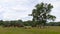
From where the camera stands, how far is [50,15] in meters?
63.8

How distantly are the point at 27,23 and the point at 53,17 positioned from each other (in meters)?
8.40

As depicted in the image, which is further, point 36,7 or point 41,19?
point 36,7

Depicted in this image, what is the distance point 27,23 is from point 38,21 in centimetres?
440

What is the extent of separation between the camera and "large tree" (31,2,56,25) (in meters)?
61.2

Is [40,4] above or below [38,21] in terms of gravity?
above

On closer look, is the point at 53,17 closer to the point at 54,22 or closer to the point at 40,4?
the point at 54,22

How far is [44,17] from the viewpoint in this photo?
6141 cm

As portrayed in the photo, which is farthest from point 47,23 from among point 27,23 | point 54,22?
point 27,23

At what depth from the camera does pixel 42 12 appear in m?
63.4

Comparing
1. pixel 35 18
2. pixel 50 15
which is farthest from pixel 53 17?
pixel 35 18

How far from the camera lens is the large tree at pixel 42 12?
201 ft

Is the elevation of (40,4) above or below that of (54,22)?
above

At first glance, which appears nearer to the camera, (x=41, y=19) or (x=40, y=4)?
(x=41, y=19)

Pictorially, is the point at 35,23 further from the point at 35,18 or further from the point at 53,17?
the point at 53,17
